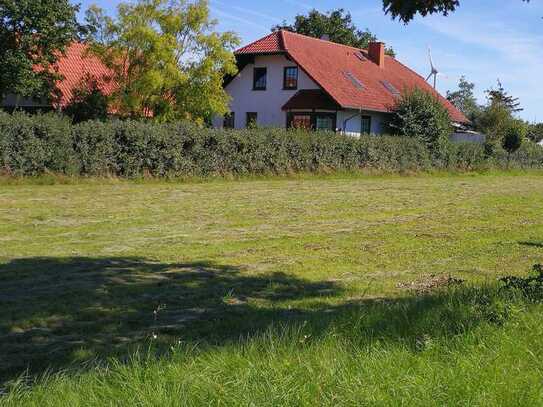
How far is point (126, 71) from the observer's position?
3228cm

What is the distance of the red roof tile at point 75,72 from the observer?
36.0 m

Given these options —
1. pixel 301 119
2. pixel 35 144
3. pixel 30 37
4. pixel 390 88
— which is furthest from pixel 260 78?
pixel 35 144

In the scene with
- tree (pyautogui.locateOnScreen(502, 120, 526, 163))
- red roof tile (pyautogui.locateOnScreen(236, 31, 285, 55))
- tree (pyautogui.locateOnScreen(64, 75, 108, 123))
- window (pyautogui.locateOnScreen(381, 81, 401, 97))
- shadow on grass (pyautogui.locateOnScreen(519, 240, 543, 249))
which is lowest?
shadow on grass (pyautogui.locateOnScreen(519, 240, 543, 249))

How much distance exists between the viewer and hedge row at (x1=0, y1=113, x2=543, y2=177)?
67.7 feet

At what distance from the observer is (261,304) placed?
751cm

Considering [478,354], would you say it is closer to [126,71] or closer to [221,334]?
[221,334]

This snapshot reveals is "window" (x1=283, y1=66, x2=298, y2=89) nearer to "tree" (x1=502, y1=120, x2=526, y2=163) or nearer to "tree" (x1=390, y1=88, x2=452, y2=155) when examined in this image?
"tree" (x1=390, y1=88, x2=452, y2=155)

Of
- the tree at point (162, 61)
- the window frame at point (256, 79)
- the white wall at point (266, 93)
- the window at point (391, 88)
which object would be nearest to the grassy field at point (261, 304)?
the tree at point (162, 61)

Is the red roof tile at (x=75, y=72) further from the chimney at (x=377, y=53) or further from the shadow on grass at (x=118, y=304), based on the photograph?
the shadow on grass at (x=118, y=304)

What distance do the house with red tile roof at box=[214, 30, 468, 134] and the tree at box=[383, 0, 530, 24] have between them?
3059cm

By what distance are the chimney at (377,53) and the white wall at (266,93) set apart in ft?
33.6

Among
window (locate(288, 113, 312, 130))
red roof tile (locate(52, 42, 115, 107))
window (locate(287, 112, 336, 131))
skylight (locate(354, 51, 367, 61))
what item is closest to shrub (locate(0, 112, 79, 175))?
red roof tile (locate(52, 42, 115, 107))

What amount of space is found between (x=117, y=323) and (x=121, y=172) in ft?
54.7

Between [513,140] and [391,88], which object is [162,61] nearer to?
[391,88]
